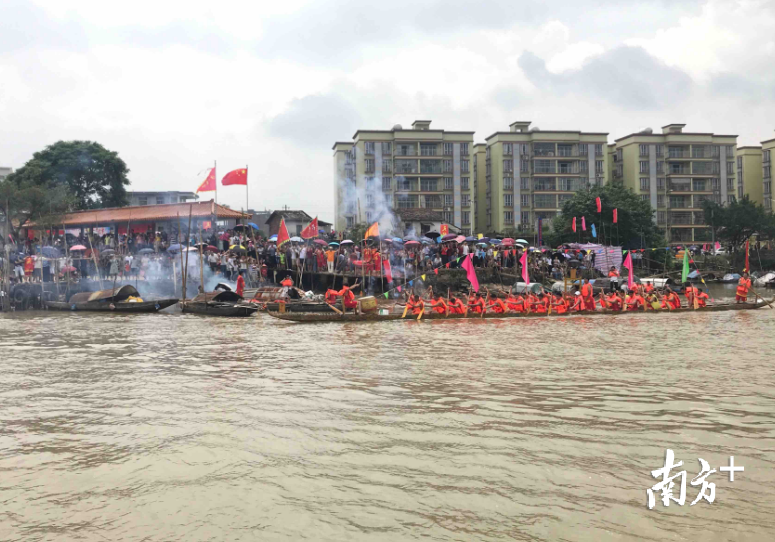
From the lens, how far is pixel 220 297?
1038 inches

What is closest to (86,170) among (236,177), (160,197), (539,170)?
(160,197)

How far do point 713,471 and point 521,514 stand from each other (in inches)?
92.5

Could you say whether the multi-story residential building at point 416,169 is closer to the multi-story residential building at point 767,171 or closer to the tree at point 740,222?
the tree at point 740,222

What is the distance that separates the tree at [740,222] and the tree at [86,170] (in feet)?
164

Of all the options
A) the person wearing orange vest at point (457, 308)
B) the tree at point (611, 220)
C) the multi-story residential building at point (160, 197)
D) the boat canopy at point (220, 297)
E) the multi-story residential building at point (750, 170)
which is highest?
the multi-story residential building at point (750, 170)

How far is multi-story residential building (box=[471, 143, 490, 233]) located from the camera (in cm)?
7000

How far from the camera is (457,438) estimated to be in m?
8.17

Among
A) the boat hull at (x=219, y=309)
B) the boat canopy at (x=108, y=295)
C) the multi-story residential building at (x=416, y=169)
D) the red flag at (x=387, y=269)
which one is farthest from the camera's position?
the multi-story residential building at (x=416, y=169)

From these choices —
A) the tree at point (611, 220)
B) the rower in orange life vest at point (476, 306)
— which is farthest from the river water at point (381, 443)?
the tree at point (611, 220)

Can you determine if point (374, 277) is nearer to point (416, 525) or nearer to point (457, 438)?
point (457, 438)

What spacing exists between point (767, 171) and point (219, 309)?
7074cm

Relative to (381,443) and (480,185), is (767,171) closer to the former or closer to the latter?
(480,185)

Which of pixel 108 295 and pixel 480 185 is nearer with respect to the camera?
pixel 108 295

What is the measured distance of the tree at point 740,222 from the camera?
5831 cm
